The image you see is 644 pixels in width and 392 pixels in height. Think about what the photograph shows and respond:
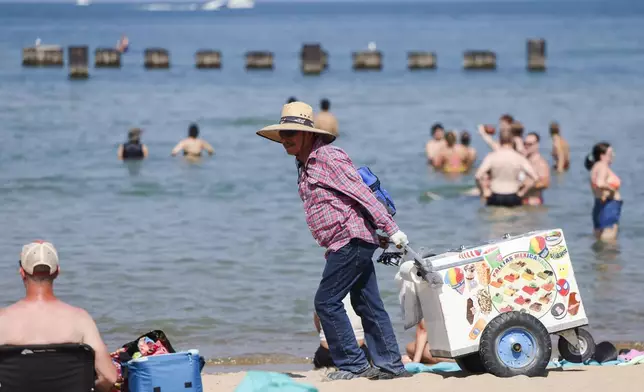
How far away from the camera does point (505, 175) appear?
15070 mm

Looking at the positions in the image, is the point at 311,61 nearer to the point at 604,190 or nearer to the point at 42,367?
the point at 604,190

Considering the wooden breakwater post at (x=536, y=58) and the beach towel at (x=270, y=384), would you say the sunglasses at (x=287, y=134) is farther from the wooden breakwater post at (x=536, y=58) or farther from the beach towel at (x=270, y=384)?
the wooden breakwater post at (x=536, y=58)

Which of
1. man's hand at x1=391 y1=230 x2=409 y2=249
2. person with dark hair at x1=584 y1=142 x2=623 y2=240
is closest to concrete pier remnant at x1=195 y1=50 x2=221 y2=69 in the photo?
person with dark hair at x1=584 y1=142 x2=623 y2=240

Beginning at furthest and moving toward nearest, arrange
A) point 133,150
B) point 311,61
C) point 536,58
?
point 536,58 < point 311,61 < point 133,150

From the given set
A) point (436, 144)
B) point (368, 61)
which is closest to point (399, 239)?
point (436, 144)

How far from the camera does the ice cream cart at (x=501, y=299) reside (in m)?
6.07

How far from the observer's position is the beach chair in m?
4.79

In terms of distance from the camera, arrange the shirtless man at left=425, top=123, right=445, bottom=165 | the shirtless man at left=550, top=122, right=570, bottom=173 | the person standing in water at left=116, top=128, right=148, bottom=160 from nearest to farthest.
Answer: the shirtless man at left=550, top=122, right=570, bottom=173
the shirtless man at left=425, top=123, right=445, bottom=165
the person standing in water at left=116, top=128, right=148, bottom=160

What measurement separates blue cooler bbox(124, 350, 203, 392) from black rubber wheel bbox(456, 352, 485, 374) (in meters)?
1.58

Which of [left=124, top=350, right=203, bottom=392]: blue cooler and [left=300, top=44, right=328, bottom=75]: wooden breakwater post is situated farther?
[left=300, top=44, right=328, bottom=75]: wooden breakwater post

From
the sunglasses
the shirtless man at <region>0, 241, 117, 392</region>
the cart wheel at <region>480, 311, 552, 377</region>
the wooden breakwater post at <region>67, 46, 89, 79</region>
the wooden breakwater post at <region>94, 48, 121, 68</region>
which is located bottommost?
the cart wheel at <region>480, 311, 552, 377</region>

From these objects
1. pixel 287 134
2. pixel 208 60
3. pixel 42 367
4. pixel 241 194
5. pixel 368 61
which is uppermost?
pixel 208 60

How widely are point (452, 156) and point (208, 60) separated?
34861mm

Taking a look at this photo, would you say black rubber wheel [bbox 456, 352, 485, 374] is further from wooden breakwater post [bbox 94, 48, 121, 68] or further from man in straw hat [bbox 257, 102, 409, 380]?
wooden breakwater post [bbox 94, 48, 121, 68]
